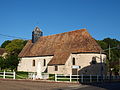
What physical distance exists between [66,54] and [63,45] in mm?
3493

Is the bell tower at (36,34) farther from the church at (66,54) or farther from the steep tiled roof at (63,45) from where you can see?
the steep tiled roof at (63,45)

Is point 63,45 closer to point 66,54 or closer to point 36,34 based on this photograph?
point 66,54

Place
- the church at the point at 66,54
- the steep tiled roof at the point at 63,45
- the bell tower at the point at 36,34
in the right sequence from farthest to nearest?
the bell tower at the point at 36,34 → the steep tiled roof at the point at 63,45 → the church at the point at 66,54

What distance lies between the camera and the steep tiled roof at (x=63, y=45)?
126 ft

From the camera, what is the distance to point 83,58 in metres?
37.7

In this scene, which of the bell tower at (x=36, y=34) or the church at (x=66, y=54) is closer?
the church at (x=66, y=54)

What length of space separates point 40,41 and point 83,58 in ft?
51.5

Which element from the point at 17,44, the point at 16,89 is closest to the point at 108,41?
the point at 17,44

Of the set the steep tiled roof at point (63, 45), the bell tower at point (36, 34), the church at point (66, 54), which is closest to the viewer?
the church at point (66, 54)

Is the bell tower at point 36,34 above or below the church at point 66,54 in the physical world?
above

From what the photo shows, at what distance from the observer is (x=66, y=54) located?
39094 millimetres

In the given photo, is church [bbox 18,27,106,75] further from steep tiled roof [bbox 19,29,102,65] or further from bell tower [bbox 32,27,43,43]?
bell tower [bbox 32,27,43,43]

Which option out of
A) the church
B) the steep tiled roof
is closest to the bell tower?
the church

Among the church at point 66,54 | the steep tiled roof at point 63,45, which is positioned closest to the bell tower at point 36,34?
the church at point 66,54
